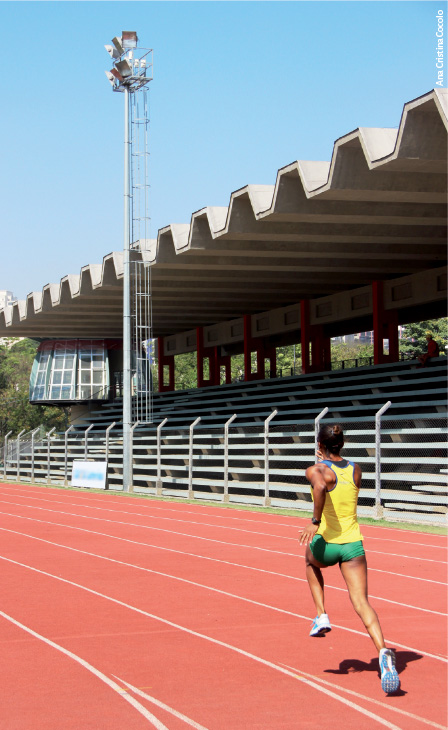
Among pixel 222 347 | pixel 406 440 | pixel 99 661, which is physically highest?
pixel 222 347

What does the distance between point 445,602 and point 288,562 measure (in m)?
3.67

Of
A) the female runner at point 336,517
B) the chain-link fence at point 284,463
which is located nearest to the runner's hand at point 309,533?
the female runner at point 336,517

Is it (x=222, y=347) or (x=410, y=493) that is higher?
(x=222, y=347)

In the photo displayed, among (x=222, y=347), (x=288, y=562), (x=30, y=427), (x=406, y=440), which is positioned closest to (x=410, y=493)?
(x=406, y=440)

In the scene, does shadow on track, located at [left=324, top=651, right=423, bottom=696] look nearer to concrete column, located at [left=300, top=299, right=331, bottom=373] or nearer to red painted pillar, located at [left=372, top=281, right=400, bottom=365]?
red painted pillar, located at [left=372, top=281, right=400, bottom=365]

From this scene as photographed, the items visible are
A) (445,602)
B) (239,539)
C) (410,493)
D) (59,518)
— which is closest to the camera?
(445,602)

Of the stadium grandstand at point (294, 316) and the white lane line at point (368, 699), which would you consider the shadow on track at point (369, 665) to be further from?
the stadium grandstand at point (294, 316)

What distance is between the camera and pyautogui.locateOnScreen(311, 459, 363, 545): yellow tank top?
6824 mm

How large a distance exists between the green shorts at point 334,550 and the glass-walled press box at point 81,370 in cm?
4619

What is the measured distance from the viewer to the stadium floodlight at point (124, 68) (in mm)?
31422

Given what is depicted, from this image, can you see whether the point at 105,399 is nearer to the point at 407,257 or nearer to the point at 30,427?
the point at 407,257

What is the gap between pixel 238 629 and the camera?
8.65 m

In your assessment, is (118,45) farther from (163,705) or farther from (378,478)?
(163,705)

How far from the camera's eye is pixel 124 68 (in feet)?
103
